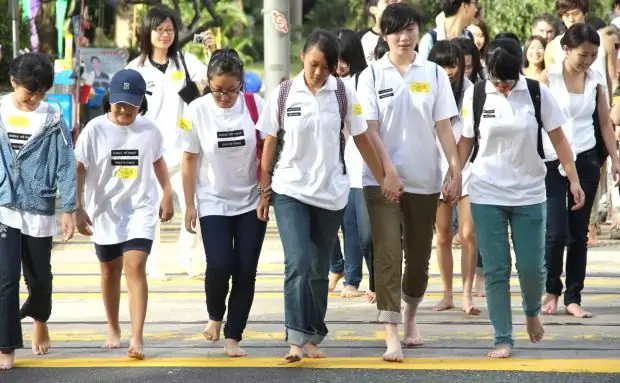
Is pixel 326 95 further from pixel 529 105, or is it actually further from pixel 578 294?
pixel 578 294

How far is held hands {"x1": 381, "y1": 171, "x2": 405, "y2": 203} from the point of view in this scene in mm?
8211

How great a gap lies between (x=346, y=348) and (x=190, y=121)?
154 cm

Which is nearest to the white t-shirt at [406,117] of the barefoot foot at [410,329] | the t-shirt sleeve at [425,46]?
the barefoot foot at [410,329]

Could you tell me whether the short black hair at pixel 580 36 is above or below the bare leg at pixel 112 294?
above

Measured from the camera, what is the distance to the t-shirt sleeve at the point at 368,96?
845 cm

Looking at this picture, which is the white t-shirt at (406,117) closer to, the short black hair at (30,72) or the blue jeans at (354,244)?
the short black hair at (30,72)

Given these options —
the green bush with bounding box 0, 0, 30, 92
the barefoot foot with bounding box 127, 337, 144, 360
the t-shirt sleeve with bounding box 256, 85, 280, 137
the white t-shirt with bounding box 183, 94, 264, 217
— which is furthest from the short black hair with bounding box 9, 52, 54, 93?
the green bush with bounding box 0, 0, 30, 92

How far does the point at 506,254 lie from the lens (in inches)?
335

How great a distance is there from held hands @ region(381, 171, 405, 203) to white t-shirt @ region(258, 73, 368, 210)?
252mm

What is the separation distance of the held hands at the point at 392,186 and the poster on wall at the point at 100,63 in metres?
27.1

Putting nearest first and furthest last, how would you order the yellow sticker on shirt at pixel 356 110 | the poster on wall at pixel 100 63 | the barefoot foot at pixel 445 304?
the yellow sticker on shirt at pixel 356 110 → the barefoot foot at pixel 445 304 → the poster on wall at pixel 100 63

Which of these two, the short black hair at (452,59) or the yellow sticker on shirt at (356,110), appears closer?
the yellow sticker on shirt at (356,110)

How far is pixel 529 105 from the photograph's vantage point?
8.44 metres

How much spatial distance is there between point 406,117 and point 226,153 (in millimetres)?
986
